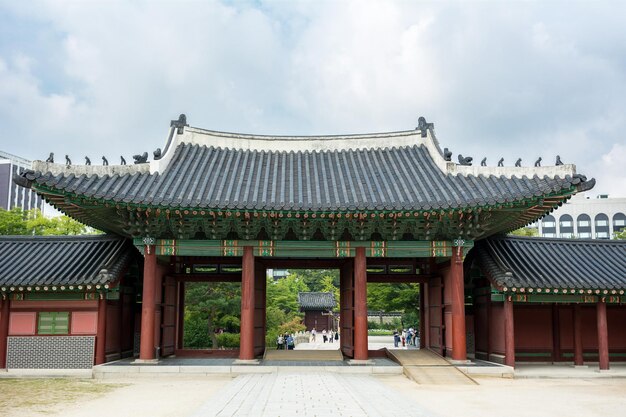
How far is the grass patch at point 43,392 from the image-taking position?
480 inches

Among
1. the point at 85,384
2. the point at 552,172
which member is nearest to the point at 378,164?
the point at 552,172

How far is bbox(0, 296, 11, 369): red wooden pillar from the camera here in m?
17.8

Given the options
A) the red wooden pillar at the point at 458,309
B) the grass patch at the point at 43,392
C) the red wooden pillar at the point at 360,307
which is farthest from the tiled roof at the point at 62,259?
the red wooden pillar at the point at 458,309

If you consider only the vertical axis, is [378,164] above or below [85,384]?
above

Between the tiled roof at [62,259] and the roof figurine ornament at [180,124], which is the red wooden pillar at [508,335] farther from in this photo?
the roof figurine ornament at [180,124]

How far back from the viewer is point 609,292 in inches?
703

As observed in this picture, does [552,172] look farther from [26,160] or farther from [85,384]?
[26,160]

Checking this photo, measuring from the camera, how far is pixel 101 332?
17953mm

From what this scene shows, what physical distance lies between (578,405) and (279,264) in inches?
449

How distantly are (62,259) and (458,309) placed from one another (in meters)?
13.5

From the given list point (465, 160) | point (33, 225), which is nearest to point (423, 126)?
point (465, 160)

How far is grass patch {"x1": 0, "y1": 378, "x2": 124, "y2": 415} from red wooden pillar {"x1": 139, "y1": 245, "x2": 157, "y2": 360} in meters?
1.82

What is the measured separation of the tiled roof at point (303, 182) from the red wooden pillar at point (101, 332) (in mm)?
3873

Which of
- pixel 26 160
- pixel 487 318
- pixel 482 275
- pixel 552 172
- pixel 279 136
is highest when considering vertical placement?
pixel 26 160
